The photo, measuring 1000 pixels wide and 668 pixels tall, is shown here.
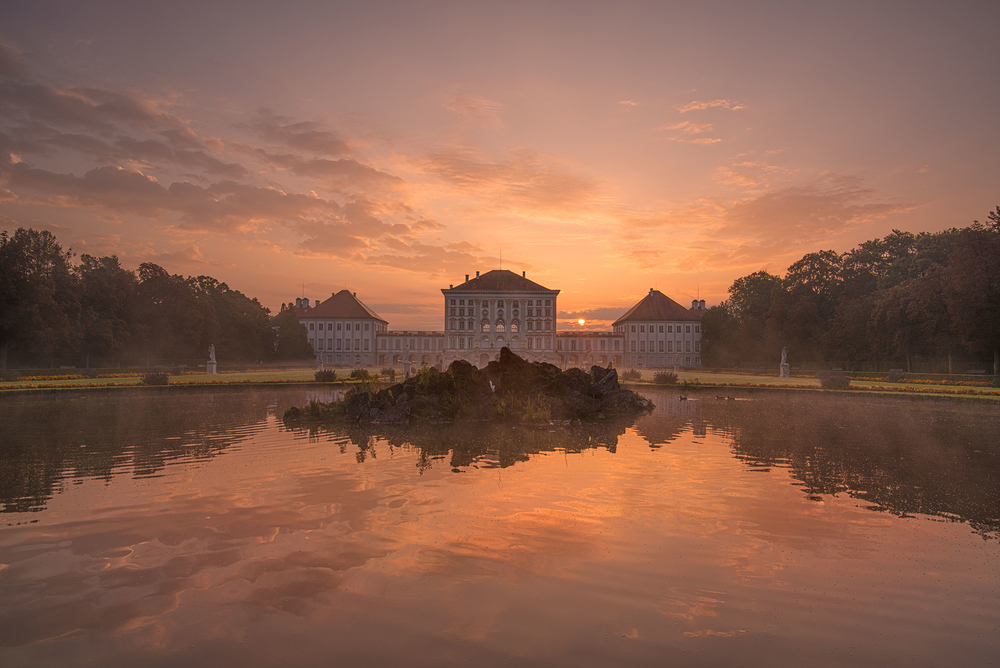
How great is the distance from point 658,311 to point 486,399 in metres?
89.6

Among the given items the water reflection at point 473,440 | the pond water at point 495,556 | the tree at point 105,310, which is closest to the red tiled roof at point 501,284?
the tree at point 105,310

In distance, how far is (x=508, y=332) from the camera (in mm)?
103438

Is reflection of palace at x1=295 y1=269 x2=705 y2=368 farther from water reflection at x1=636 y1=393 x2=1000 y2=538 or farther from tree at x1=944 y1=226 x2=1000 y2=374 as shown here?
water reflection at x1=636 y1=393 x2=1000 y2=538

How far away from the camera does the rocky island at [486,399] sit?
61.9ft

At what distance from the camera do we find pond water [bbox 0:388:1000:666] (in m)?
4.81

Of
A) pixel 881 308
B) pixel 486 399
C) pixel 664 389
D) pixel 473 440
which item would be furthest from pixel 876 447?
pixel 881 308

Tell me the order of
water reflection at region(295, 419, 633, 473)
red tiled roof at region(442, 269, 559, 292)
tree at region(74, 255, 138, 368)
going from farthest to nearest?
red tiled roof at region(442, 269, 559, 292) → tree at region(74, 255, 138, 368) → water reflection at region(295, 419, 633, 473)

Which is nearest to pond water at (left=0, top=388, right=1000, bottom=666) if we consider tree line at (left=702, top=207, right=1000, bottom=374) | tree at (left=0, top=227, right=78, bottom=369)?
tree line at (left=702, top=207, right=1000, bottom=374)

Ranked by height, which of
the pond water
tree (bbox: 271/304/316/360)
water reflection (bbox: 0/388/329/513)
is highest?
tree (bbox: 271/304/316/360)

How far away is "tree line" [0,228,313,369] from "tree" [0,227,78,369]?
0.22 ft

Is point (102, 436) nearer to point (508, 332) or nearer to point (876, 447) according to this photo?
point (876, 447)

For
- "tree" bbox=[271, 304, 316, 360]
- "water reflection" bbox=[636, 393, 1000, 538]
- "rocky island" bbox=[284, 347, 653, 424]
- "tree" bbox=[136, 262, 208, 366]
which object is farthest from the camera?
"tree" bbox=[271, 304, 316, 360]

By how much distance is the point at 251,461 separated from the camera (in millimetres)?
11766

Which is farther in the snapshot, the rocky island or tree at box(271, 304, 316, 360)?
tree at box(271, 304, 316, 360)
